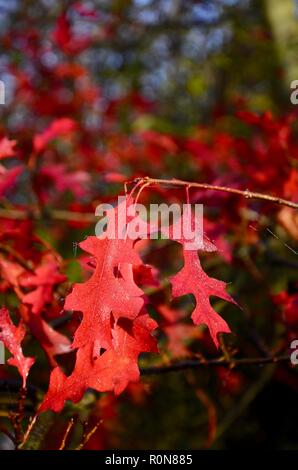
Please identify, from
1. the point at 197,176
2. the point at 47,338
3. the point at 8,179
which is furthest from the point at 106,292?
the point at 197,176

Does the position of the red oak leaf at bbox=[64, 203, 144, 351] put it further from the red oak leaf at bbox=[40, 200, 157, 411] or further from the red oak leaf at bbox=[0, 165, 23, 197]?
the red oak leaf at bbox=[0, 165, 23, 197]

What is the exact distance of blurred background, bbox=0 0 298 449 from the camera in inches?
68.8

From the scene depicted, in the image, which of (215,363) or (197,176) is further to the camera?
(197,176)

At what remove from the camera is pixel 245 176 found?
1987 millimetres

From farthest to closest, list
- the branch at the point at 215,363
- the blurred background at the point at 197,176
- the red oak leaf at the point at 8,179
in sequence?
the blurred background at the point at 197,176, the red oak leaf at the point at 8,179, the branch at the point at 215,363

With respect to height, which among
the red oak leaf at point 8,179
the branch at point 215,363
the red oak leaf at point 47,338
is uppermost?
the red oak leaf at point 8,179

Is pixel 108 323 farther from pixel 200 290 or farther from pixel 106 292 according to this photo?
pixel 200 290

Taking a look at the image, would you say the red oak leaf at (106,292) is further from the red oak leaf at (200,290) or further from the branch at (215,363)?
the branch at (215,363)

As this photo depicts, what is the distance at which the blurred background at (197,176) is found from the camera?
1.75 m

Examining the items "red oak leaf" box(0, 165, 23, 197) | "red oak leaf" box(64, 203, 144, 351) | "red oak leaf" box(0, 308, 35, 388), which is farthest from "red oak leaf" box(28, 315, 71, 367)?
"red oak leaf" box(0, 165, 23, 197)

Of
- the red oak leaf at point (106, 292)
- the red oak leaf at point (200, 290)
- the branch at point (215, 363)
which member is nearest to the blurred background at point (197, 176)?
the branch at point (215, 363)

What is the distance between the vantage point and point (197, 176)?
3316 mm
